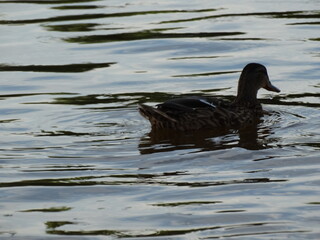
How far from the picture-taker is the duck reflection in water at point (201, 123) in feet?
38.3

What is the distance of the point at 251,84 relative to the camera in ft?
43.7

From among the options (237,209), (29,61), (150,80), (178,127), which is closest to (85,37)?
(29,61)

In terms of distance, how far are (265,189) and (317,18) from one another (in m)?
10.4

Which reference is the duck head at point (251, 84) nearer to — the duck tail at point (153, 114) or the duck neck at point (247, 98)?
the duck neck at point (247, 98)

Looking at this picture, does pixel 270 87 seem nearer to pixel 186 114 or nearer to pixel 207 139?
→ pixel 186 114

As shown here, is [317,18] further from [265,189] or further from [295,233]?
[295,233]

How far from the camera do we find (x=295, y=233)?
25.7 feet

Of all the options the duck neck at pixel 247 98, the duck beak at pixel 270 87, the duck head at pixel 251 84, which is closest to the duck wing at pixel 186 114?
the duck neck at pixel 247 98

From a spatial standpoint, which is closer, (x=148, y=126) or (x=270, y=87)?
(x=148, y=126)

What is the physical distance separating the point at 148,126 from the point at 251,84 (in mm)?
1505

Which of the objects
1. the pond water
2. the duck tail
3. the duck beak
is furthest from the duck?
the duck beak

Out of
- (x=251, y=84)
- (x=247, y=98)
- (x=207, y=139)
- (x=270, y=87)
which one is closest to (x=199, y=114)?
(x=207, y=139)

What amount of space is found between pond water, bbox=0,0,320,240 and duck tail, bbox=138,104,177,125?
6.8 inches

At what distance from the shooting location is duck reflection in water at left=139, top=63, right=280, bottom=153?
11.7 metres
